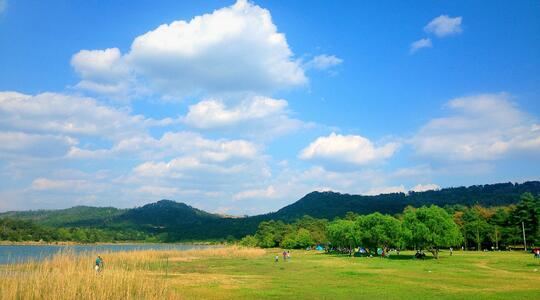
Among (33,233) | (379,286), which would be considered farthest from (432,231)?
(33,233)

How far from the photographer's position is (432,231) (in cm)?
7031

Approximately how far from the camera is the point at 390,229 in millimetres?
81875

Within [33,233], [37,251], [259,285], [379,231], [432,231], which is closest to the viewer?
[259,285]

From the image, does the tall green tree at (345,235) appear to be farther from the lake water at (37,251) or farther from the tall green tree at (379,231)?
the lake water at (37,251)

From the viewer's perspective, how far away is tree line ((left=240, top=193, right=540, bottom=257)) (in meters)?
70.4

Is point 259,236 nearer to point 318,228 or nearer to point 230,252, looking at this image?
point 318,228

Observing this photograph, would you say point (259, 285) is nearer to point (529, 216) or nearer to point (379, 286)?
point (379, 286)

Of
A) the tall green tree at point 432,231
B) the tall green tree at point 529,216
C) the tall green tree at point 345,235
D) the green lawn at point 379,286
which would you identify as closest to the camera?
the green lawn at point 379,286

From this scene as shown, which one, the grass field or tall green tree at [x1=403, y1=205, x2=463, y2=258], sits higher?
tall green tree at [x1=403, y1=205, x2=463, y2=258]

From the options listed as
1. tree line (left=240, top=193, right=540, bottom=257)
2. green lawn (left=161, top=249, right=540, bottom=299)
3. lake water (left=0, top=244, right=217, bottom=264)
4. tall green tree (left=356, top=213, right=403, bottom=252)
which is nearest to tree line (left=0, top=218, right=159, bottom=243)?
lake water (left=0, top=244, right=217, bottom=264)

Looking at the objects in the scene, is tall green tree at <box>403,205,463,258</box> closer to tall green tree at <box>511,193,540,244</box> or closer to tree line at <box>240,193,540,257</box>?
tree line at <box>240,193,540,257</box>

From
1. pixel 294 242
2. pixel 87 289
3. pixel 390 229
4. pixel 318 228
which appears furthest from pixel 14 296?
pixel 318 228

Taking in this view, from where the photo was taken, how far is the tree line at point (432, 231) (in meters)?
70.4

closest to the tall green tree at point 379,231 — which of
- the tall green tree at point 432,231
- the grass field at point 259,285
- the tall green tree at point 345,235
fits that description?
the tall green tree at point 345,235
